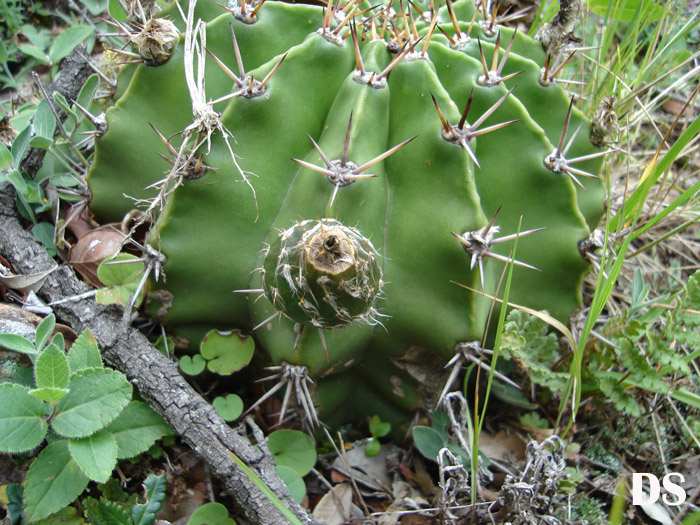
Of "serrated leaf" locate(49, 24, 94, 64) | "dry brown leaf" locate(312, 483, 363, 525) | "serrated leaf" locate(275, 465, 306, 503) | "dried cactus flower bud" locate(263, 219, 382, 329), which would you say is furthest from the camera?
"serrated leaf" locate(49, 24, 94, 64)

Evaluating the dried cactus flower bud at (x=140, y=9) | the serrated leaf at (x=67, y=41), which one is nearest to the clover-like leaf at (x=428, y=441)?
the dried cactus flower bud at (x=140, y=9)

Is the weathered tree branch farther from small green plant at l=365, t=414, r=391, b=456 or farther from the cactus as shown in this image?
small green plant at l=365, t=414, r=391, b=456

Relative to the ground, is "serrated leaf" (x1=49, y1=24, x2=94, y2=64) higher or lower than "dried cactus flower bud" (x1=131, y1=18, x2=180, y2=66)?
lower

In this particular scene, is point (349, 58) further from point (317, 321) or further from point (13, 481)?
point (13, 481)

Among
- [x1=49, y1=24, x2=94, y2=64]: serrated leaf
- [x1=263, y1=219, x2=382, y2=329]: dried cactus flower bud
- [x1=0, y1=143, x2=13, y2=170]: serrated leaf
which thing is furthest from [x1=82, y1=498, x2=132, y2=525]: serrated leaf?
[x1=49, y1=24, x2=94, y2=64]: serrated leaf

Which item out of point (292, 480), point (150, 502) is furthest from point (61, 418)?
point (292, 480)

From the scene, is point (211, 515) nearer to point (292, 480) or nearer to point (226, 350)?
point (292, 480)
